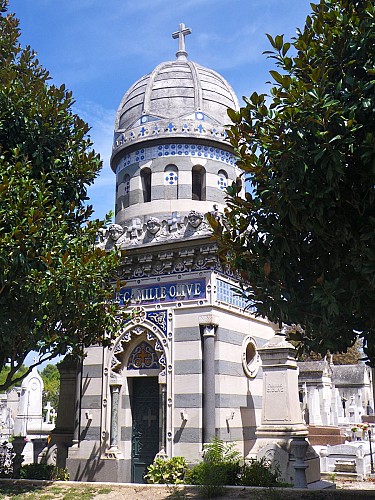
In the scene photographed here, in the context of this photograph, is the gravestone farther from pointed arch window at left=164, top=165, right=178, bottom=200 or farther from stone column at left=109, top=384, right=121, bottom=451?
pointed arch window at left=164, top=165, right=178, bottom=200

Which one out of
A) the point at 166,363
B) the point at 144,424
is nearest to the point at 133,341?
the point at 166,363

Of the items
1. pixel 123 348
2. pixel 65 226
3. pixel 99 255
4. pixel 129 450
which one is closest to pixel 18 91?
pixel 65 226

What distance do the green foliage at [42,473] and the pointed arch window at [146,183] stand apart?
8872mm

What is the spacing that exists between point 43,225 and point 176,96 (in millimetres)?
10719

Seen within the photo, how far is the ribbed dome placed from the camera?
2022cm

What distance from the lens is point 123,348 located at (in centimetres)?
1681

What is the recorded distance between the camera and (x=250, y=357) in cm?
1733

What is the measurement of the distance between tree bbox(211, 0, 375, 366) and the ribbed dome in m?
11.7

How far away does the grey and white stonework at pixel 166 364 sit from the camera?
15297 mm

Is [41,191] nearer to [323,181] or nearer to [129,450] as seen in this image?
[323,181]

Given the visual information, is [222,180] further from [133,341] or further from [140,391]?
[140,391]

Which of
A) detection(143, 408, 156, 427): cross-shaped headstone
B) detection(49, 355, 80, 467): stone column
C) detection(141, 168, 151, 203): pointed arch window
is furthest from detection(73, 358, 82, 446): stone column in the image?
detection(141, 168, 151, 203): pointed arch window

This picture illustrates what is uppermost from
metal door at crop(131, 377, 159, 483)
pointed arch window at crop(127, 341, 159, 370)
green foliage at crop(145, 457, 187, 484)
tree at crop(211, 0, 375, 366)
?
tree at crop(211, 0, 375, 366)

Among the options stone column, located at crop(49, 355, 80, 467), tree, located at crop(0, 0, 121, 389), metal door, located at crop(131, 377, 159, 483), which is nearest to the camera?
tree, located at crop(0, 0, 121, 389)
